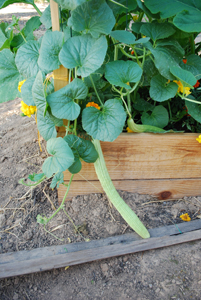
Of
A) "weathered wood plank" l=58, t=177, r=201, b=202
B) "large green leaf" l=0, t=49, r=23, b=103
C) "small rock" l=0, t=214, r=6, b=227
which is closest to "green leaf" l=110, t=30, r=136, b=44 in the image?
"large green leaf" l=0, t=49, r=23, b=103

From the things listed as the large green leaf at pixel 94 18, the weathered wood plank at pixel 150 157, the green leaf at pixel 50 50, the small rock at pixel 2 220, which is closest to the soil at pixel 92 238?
the small rock at pixel 2 220

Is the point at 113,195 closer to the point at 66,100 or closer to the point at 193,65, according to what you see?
the point at 66,100

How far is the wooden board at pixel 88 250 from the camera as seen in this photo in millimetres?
889

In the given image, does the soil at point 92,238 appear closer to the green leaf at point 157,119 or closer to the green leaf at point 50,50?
the green leaf at point 157,119

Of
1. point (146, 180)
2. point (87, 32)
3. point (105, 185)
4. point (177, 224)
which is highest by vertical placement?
point (87, 32)

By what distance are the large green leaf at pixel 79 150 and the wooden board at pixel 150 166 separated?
0.46ft

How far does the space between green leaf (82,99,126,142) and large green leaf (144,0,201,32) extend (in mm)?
365

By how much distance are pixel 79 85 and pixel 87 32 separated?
174 mm

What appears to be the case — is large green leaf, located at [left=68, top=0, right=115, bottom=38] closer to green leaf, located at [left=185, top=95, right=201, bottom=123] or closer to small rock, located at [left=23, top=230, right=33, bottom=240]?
green leaf, located at [left=185, top=95, right=201, bottom=123]

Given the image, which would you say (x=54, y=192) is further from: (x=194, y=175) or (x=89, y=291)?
(x=194, y=175)

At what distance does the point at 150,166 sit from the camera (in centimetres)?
113

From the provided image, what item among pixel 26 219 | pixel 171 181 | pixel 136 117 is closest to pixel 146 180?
pixel 171 181

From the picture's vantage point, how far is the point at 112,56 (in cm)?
106

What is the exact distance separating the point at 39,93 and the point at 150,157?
0.58 meters
